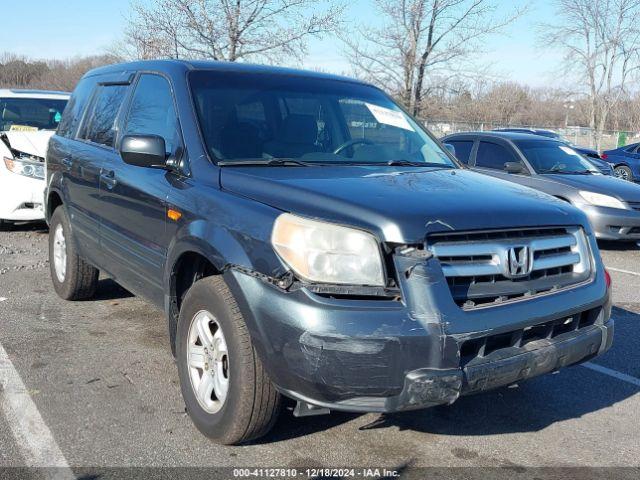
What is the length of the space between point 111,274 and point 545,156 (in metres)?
7.39

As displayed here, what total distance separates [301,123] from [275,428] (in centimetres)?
181

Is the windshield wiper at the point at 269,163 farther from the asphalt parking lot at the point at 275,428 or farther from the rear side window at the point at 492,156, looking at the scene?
the rear side window at the point at 492,156

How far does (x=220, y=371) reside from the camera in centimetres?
327

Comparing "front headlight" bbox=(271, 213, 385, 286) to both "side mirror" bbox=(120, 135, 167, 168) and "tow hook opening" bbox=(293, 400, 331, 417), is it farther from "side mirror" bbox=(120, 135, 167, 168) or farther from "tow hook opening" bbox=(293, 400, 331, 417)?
"side mirror" bbox=(120, 135, 167, 168)

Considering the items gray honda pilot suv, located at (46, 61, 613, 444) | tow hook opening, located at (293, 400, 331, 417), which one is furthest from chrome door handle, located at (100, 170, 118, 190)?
tow hook opening, located at (293, 400, 331, 417)

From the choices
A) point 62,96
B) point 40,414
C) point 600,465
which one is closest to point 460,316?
point 600,465

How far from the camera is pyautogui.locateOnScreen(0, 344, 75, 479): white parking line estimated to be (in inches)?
124

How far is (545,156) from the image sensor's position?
10133mm

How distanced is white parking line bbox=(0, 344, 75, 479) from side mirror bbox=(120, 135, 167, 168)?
4.86 feet

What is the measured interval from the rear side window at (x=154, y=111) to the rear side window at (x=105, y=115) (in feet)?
0.93

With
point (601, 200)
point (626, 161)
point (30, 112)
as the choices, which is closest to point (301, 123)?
point (601, 200)

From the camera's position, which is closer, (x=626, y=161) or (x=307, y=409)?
(x=307, y=409)

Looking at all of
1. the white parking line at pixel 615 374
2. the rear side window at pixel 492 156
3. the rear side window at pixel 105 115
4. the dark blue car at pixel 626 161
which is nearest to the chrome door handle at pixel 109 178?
the rear side window at pixel 105 115

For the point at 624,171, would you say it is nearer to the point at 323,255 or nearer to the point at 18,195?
the point at 18,195
